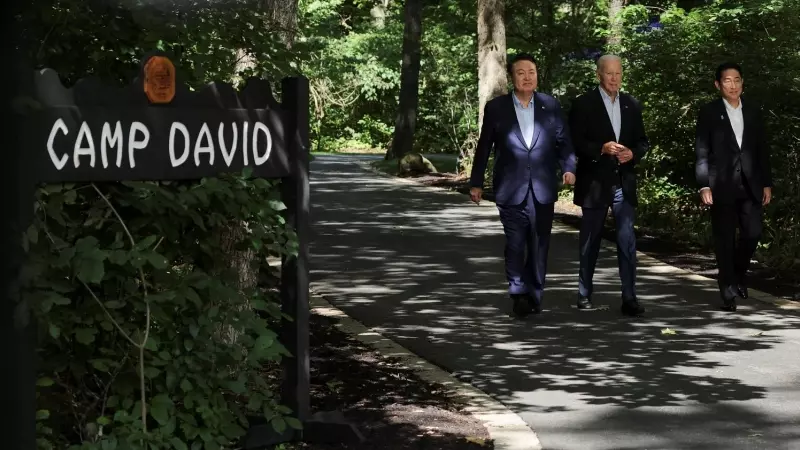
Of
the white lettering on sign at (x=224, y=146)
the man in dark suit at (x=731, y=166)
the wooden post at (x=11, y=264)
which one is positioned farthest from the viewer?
the man in dark suit at (x=731, y=166)

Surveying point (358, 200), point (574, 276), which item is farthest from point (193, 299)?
point (358, 200)

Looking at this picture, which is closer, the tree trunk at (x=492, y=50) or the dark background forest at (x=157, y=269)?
the dark background forest at (x=157, y=269)

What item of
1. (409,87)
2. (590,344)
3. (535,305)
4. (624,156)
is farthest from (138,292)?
(409,87)

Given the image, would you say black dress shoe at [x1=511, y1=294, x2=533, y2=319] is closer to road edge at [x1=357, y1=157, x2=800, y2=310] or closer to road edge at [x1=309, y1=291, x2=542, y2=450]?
road edge at [x1=309, y1=291, x2=542, y2=450]

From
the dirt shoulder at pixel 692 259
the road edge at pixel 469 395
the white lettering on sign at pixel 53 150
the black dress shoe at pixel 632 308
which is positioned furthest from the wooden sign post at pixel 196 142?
the dirt shoulder at pixel 692 259

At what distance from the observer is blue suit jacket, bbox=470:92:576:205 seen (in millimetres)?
9711

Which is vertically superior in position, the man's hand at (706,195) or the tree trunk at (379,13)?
the tree trunk at (379,13)

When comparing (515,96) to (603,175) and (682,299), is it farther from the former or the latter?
(682,299)

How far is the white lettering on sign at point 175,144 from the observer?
3945mm

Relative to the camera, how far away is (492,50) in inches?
1079

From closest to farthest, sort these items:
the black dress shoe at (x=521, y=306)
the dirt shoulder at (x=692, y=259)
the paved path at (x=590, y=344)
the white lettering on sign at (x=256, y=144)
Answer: the white lettering on sign at (x=256, y=144), the paved path at (x=590, y=344), the black dress shoe at (x=521, y=306), the dirt shoulder at (x=692, y=259)

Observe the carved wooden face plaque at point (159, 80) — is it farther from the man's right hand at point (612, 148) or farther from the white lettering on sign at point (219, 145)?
the man's right hand at point (612, 148)

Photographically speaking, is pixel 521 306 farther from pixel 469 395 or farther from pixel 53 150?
pixel 53 150

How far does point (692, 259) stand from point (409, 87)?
83.5 feet
